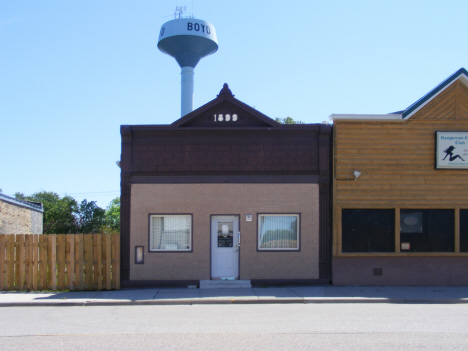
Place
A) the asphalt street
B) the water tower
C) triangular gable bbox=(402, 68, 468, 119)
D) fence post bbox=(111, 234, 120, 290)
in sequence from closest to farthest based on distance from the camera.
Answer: the asphalt street
fence post bbox=(111, 234, 120, 290)
triangular gable bbox=(402, 68, 468, 119)
the water tower

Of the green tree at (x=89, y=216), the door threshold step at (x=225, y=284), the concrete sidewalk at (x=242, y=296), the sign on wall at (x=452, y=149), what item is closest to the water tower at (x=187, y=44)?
the green tree at (x=89, y=216)

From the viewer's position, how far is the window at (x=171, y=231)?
50.1ft

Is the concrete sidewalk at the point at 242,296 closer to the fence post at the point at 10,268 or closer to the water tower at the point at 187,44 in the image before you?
the fence post at the point at 10,268

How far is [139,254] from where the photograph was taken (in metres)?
15.1

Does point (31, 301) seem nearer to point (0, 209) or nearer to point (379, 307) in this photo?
point (379, 307)

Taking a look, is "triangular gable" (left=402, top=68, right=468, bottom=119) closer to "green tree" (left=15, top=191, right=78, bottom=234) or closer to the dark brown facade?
the dark brown facade

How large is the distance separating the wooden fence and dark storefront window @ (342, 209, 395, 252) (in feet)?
22.4

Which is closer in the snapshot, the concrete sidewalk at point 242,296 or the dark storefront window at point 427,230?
the concrete sidewalk at point 242,296

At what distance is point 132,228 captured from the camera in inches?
596

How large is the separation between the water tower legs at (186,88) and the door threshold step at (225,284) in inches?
870

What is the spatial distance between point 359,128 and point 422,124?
1.93 metres

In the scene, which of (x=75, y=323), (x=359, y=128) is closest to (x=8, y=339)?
(x=75, y=323)

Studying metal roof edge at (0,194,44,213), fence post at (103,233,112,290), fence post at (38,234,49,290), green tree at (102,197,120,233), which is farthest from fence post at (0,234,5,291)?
green tree at (102,197,120,233)

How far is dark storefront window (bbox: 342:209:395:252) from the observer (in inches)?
605
